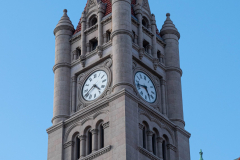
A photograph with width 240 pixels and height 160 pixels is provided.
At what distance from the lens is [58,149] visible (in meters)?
69.9

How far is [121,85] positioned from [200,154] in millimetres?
19872

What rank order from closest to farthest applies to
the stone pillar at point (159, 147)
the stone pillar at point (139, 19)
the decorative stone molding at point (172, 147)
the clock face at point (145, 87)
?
the stone pillar at point (159, 147), the decorative stone molding at point (172, 147), the clock face at point (145, 87), the stone pillar at point (139, 19)

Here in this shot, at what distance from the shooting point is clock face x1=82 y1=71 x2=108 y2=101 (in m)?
70.4

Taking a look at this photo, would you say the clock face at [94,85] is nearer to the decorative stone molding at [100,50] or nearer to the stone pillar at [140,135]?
the decorative stone molding at [100,50]

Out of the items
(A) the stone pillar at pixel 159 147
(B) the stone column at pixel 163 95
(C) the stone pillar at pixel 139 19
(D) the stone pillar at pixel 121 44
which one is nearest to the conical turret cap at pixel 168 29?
(C) the stone pillar at pixel 139 19

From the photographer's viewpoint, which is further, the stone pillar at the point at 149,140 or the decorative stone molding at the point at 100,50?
the decorative stone molding at the point at 100,50

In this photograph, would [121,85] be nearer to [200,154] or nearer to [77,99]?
[77,99]

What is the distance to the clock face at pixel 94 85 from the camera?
231 feet

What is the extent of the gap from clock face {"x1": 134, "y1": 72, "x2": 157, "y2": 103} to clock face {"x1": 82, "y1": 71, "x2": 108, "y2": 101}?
2820 millimetres

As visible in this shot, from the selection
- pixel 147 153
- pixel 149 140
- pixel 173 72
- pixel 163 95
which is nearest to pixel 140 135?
pixel 149 140

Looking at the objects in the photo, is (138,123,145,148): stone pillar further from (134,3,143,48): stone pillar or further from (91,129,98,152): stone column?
(134,3,143,48): stone pillar

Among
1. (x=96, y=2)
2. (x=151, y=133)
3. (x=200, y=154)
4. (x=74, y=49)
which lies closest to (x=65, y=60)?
(x=74, y=49)

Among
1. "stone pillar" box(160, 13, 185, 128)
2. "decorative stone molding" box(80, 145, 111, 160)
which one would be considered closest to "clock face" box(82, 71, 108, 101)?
"decorative stone molding" box(80, 145, 111, 160)

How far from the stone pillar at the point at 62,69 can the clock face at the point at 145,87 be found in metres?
6.59
